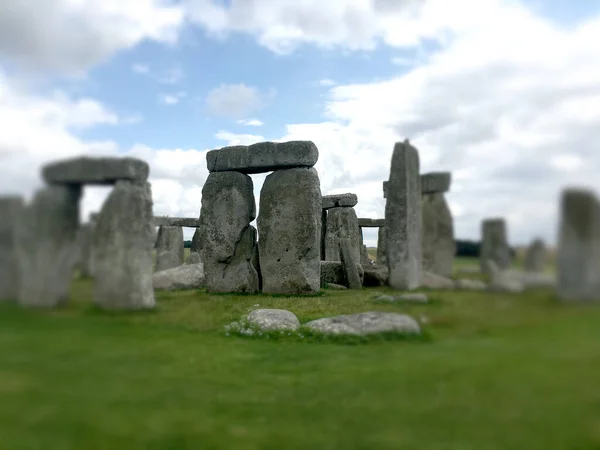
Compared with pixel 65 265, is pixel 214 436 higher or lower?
lower

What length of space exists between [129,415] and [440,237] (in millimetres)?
5108

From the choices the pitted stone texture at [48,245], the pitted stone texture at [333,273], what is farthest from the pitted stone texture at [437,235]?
the pitted stone texture at [333,273]

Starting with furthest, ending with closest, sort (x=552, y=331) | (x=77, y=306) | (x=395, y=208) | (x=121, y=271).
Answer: (x=395, y=208) → (x=121, y=271) → (x=77, y=306) → (x=552, y=331)

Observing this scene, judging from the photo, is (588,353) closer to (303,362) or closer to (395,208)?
(303,362)

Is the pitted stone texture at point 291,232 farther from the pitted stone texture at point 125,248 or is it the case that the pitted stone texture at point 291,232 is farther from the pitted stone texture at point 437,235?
the pitted stone texture at point 125,248

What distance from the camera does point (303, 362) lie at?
18.5ft

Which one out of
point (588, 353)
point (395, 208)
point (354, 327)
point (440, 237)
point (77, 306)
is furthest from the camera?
point (395, 208)

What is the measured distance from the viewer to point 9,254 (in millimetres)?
3848

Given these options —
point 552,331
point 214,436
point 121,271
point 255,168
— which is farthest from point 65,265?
point 255,168

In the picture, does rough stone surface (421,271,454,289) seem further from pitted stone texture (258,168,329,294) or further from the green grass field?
pitted stone texture (258,168,329,294)

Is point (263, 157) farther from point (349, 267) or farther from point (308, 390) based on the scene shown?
point (308, 390)

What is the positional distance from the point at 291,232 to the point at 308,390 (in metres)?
9.05

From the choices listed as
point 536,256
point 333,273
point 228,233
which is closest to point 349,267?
point 333,273

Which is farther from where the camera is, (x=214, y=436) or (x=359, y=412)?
(x=359, y=412)
